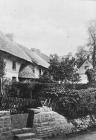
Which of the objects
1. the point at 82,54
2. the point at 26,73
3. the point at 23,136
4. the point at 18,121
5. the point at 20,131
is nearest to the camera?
the point at 23,136

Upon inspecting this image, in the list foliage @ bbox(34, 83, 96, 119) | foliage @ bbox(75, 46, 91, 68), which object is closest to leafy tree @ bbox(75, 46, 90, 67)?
foliage @ bbox(75, 46, 91, 68)

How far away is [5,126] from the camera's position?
1191 centimetres

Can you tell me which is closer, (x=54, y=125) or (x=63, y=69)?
(x=54, y=125)

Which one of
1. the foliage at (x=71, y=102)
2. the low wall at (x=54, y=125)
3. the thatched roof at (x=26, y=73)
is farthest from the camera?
the thatched roof at (x=26, y=73)

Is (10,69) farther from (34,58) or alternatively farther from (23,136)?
(23,136)

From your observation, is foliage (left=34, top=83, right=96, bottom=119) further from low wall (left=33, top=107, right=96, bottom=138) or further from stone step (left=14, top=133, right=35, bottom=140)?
stone step (left=14, top=133, right=35, bottom=140)

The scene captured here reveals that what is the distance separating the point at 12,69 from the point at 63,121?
22.8 meters

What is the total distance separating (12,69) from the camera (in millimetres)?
36438

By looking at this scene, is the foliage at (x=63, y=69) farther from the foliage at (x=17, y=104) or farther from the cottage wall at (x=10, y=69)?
the foliage at (x=17, y=104)

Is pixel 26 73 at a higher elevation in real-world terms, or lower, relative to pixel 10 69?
lower

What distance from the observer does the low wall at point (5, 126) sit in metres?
11.8

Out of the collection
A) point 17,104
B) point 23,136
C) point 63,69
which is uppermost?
point 63,69

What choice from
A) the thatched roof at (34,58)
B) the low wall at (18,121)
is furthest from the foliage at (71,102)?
the thatched roof at (34,58)

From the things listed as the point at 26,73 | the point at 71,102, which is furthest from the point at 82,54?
the point at 71,102
